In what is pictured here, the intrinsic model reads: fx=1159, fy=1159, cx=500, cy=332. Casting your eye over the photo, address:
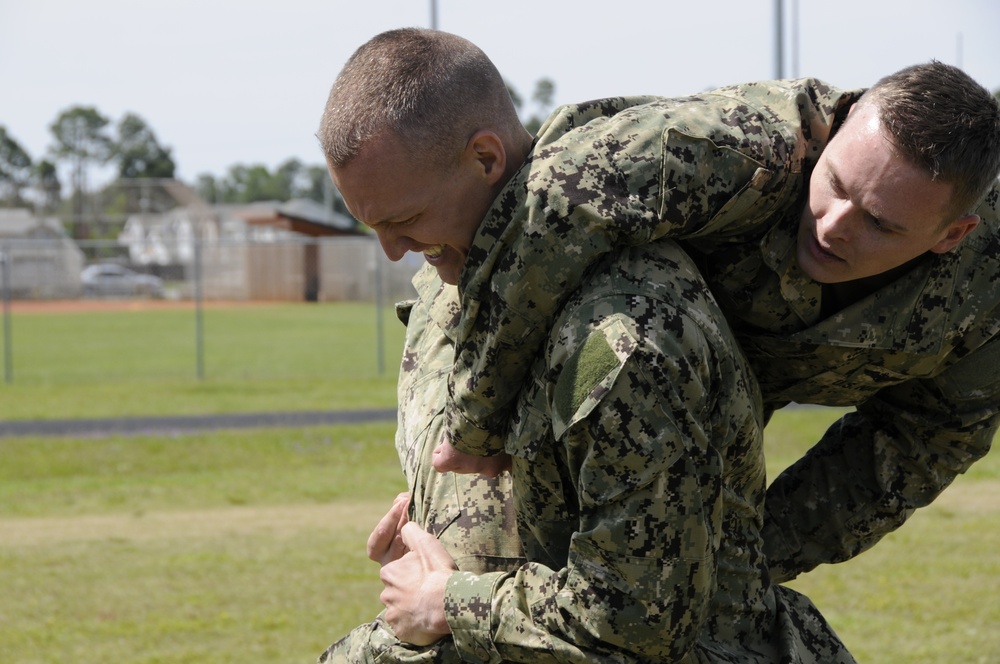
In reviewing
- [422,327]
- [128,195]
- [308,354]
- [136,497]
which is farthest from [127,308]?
[128,195]

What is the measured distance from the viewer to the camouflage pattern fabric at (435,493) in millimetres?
2773

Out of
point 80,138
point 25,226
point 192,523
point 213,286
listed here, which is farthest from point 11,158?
point 192,523

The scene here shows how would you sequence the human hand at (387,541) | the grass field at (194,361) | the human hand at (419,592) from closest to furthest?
the human hand at (419,592), the human hand at (387,541), the grass field at (194,361)

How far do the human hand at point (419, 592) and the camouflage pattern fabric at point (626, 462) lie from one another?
0.07 meters

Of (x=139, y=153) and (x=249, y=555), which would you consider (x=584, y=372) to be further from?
(x=139, y=153)

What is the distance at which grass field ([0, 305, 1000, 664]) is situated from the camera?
6.29 m

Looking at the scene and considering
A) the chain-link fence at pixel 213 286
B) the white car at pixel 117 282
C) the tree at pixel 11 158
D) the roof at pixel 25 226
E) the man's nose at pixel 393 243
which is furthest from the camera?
the tree at pixel 11 158

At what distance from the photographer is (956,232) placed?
2230mm

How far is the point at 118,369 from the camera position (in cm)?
2122

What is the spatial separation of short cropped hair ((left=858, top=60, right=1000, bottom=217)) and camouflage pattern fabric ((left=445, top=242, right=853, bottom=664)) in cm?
46

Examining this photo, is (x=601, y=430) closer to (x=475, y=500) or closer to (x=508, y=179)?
(x=508, y=179)

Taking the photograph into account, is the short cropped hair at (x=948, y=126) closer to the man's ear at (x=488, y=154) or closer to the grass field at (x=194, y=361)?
the man's ear at (x=488, y=154)

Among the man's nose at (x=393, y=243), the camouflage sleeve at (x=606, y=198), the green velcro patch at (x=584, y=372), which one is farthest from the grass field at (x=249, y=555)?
the green velcro patch at (x=584, y=372)

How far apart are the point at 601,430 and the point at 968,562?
646 cm
